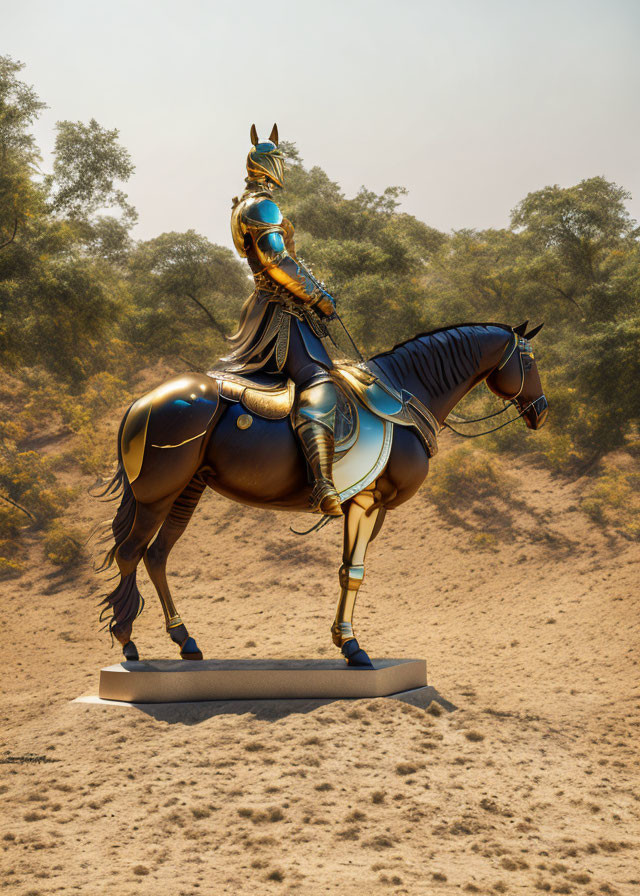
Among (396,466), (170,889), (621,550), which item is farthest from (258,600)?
(170,889)

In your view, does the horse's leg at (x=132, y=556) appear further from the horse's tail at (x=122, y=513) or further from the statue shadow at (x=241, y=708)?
the statue shadow at (x=241, y=708)

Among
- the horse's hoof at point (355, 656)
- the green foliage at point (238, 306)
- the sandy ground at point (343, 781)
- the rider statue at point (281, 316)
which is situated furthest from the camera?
the green foliage at point (238, 306)

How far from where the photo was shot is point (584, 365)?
13.7 metres

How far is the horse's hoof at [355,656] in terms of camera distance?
19.5ft

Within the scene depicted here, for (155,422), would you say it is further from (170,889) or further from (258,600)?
(258,600)

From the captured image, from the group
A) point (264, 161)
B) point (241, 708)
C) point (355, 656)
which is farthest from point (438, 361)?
point (241, 708)

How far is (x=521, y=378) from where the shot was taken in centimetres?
654

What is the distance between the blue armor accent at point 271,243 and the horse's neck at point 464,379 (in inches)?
60.2

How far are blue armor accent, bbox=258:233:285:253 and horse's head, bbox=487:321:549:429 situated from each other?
7.11 ft

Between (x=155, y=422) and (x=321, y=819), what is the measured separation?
2804 millimetres

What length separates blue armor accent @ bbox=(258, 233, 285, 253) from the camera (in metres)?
5.74

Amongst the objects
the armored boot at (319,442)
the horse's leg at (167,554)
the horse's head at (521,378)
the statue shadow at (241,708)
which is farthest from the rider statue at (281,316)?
the horse's head at (521,378)

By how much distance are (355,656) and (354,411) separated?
6.28 ft

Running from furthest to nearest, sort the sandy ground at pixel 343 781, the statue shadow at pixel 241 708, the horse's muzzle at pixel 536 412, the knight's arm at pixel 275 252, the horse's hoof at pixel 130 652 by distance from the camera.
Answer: the horse's muzzle at pixel 536 412
the horse's hoof at pixel 130 652
the knight's arm at pixel 275 252
the statue shadow at pixel 241 708
the sandy ground at pixel 343 781
